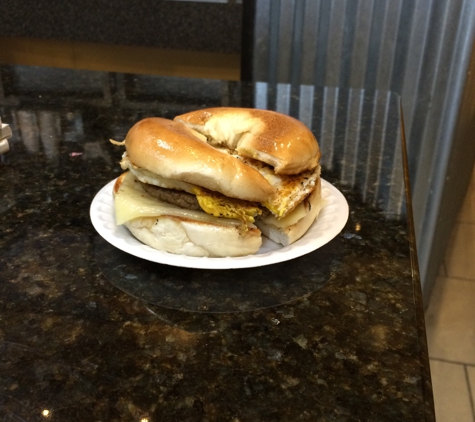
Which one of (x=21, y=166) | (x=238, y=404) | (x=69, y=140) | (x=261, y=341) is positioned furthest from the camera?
(x=69, y=140)

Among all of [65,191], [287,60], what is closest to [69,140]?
[65,191]

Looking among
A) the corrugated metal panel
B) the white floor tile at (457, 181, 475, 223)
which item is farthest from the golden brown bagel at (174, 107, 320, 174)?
the white floor tile at (457, 181, 475, 223)

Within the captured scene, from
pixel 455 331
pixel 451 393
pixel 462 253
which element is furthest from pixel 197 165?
pixel 462 253

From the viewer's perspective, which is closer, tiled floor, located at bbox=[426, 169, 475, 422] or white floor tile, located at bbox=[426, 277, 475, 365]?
tiled floor, located at bbox=[426, 169, 475, 422]

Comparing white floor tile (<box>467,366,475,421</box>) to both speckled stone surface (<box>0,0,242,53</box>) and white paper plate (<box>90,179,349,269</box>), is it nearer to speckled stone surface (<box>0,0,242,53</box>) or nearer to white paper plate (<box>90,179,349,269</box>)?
white paper plate (<box>90,179,349,269</box>)

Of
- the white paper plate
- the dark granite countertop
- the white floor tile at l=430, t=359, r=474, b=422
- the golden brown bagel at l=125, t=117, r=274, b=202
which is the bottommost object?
the white floor tile at l=430, t=359, r=474, b=422

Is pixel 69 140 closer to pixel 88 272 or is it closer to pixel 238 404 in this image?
pixel 88 272

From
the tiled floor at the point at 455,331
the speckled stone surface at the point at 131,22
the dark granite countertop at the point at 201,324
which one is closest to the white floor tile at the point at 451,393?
the tiled floor at the point at 455,331
